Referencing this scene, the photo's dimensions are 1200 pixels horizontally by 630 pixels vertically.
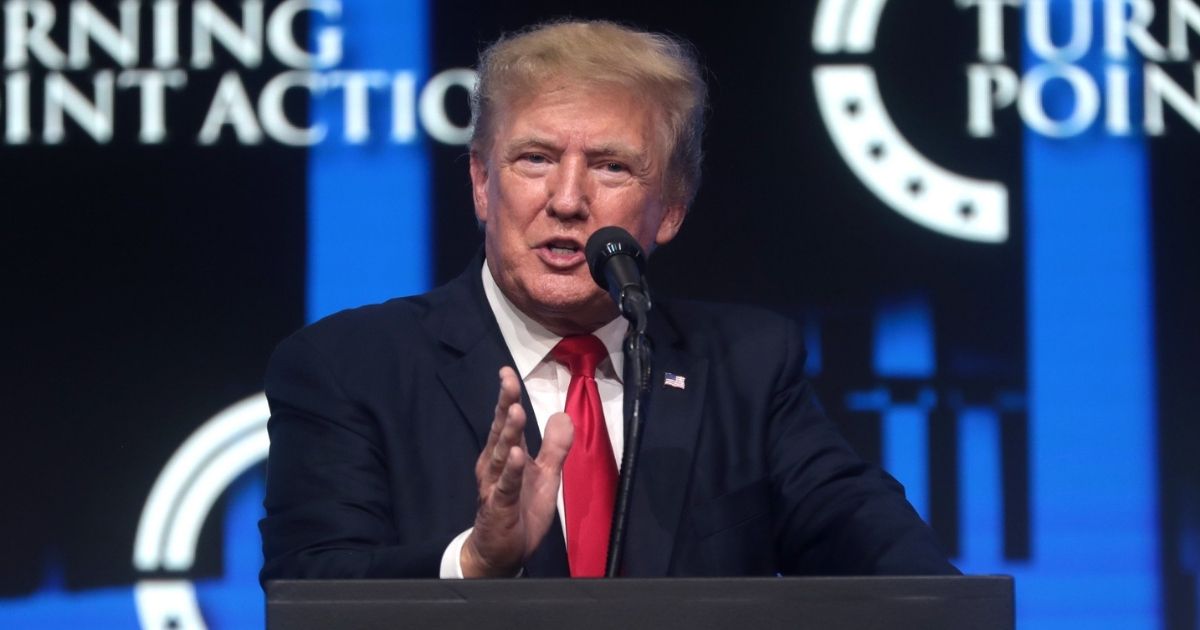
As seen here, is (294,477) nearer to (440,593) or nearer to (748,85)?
(440,593)

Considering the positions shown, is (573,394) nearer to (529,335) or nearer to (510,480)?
(529,335)

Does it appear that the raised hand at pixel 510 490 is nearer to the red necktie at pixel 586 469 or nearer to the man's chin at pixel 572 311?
the red necktie at pixel 586 469

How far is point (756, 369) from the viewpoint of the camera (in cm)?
239

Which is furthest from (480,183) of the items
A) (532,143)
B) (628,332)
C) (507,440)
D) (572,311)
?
(507,440)

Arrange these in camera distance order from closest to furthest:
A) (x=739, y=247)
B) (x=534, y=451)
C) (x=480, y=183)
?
(x=534, y=451), (x=480, y=183), (x=739, y=247)

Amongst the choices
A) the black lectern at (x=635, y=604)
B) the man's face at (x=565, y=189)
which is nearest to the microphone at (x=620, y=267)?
the man's face at (x=565, y=189)

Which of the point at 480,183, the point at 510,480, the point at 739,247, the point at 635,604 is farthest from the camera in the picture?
the point at 739,247

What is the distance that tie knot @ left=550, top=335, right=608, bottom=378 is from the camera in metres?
2.27

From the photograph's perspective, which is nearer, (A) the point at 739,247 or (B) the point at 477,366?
(B) the point at 477,366

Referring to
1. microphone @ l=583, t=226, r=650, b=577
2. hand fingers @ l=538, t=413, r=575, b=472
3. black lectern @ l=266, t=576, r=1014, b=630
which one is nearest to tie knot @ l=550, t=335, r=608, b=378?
microphone @ l=583, t=226, r=650, b=577

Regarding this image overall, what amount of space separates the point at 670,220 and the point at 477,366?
1.39 ft

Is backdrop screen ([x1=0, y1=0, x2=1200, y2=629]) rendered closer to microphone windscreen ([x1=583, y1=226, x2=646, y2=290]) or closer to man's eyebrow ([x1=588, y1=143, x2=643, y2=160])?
man's eyebrow ([x1=588, y1=143, x2=643, y2=160])

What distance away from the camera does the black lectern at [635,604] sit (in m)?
1.31

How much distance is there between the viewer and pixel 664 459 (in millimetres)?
2238
